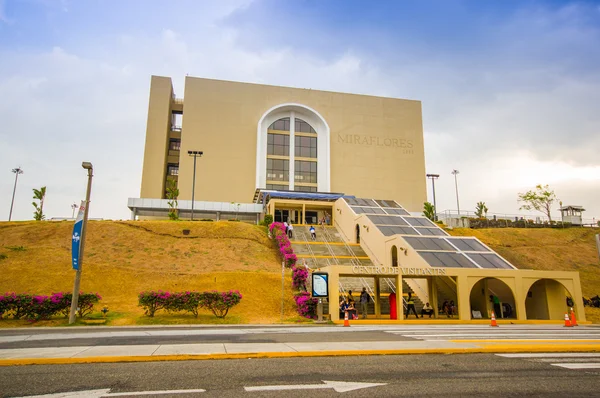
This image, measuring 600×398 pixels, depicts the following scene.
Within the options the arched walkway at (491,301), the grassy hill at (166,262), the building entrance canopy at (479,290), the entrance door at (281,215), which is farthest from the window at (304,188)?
the arched walkway at (491,301)

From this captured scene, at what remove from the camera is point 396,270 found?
24344 mm

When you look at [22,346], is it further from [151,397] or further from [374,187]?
[374,187]

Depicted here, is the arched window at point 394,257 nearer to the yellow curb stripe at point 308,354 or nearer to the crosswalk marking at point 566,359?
the yellow curb stripe at point 308,354

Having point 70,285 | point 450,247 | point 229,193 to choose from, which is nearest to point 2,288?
point 70,285

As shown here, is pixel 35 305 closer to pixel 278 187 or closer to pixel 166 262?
pixel 166 262

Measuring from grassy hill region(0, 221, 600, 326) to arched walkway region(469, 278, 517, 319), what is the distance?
19.1ft

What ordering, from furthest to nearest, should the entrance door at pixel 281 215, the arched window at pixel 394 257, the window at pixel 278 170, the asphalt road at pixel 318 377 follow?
the window at pixel 278 170 < the entrance door at pixel 281 215 < the arched window at pixel 394 257 < the asphalt road at pixel 318 377

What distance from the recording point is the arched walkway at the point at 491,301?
27.0 m

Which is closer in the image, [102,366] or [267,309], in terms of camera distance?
[102,366]

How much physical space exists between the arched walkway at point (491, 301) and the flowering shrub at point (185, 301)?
48.2 feet

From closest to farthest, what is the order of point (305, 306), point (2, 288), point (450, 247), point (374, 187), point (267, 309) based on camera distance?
point (305, 306) → point (267, 309) → point (2, 288) → point (450, 247) → point (374, 187)

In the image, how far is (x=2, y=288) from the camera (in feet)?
91.5

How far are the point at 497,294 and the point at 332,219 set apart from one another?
23.8m

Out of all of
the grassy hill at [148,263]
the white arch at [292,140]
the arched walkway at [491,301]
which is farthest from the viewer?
the white arch at [292,140]
